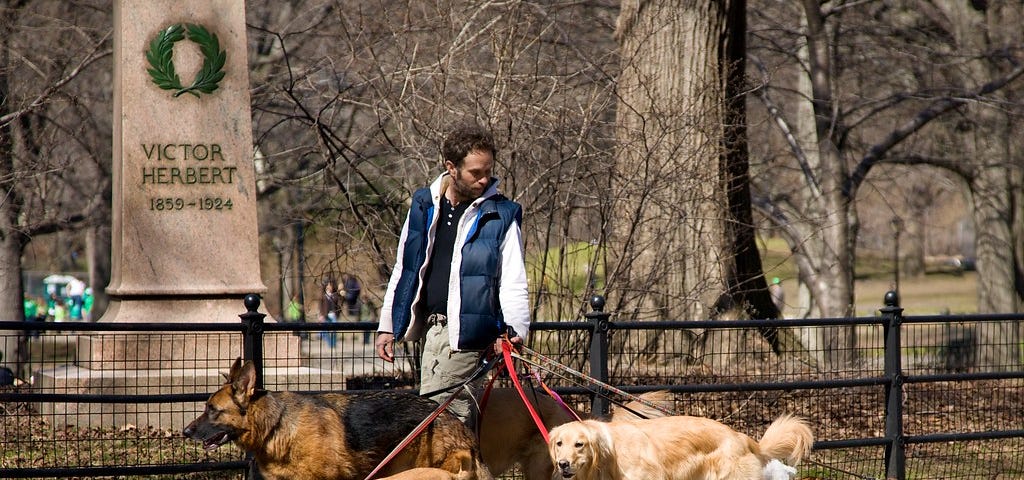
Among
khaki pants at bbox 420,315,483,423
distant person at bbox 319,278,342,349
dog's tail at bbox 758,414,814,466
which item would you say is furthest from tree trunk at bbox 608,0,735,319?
khaki pants at bbox 420,315,483,423

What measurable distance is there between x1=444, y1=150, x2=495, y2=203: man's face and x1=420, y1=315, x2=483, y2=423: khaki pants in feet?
2.41

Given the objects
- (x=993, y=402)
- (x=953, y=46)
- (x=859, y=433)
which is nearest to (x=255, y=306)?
(x=859, y=433)

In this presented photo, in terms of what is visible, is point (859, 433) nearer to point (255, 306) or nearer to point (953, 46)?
point (255, 306)

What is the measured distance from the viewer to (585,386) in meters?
8.32

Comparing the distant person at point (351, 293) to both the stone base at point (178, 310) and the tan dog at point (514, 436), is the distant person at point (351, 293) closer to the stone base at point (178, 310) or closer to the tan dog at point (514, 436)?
the stone base at point (178, 310)

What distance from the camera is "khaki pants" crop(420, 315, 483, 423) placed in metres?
6.43

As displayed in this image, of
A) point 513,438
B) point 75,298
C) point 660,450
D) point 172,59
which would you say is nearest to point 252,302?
point 513,438

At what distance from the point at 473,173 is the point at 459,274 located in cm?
53

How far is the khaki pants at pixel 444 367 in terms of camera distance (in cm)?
643

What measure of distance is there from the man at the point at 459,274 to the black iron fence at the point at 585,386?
1.52m

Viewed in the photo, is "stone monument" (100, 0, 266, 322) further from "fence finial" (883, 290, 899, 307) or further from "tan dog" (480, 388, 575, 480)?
"fence finial" (883, 290, 899, 307)

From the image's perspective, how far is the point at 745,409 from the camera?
10.7 m

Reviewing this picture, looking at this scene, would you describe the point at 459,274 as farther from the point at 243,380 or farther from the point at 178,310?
the point at 178,310

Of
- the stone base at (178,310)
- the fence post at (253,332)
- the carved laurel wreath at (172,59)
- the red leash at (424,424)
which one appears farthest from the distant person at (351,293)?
the red leash at (424,424)
